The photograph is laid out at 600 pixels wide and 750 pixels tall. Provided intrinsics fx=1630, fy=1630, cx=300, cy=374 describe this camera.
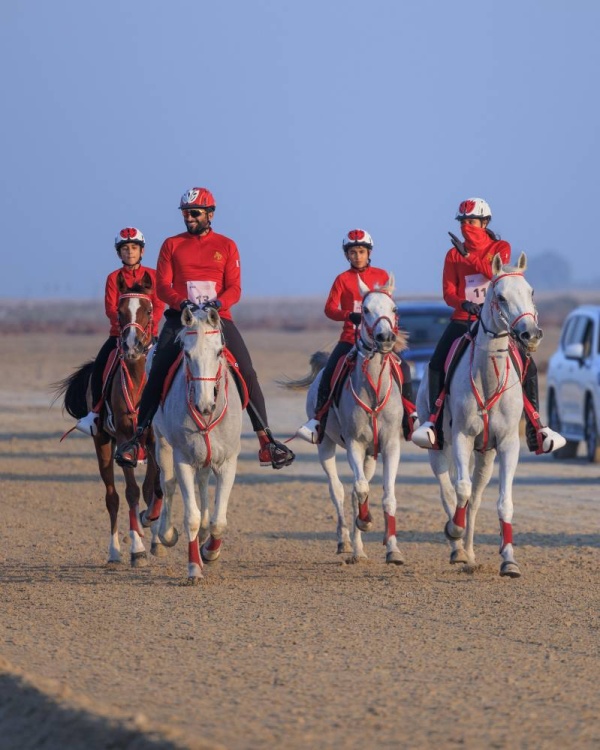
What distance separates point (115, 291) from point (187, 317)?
225 centimetres

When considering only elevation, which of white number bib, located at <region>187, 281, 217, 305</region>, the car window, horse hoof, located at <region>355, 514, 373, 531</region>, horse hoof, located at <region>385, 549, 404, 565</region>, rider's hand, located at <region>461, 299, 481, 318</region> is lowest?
horse hoof, located at <region>385, 549, 404, 565</region>

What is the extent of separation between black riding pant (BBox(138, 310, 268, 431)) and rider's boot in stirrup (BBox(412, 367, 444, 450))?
1.27m

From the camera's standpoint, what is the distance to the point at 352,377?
44.1ft

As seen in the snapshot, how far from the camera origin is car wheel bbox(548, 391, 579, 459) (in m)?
24.5

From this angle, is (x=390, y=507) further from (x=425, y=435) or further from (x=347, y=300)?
(x=347, y=300)

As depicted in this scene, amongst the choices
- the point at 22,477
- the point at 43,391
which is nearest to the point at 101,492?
the point at 22,477

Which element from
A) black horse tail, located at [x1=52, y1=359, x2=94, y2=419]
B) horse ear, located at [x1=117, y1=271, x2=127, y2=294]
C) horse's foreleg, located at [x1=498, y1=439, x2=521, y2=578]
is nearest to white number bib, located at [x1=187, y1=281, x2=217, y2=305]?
horse ear, located at [x1=117, y1=271, x2=127, y2=294]

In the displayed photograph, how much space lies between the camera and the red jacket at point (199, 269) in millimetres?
12828

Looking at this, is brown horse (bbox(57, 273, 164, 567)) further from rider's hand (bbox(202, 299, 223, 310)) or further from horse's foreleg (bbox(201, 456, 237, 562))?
rider's hand (bbox(202, 299, 223, 310))

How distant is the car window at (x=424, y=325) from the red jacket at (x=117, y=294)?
13.0 m

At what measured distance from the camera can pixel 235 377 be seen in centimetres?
1273

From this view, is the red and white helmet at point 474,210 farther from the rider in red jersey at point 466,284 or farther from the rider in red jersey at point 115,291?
the rider in red jersey at point 115,291

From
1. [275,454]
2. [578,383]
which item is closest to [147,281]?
[275,454]

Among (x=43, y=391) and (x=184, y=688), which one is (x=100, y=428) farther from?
(x=43, y=391)
